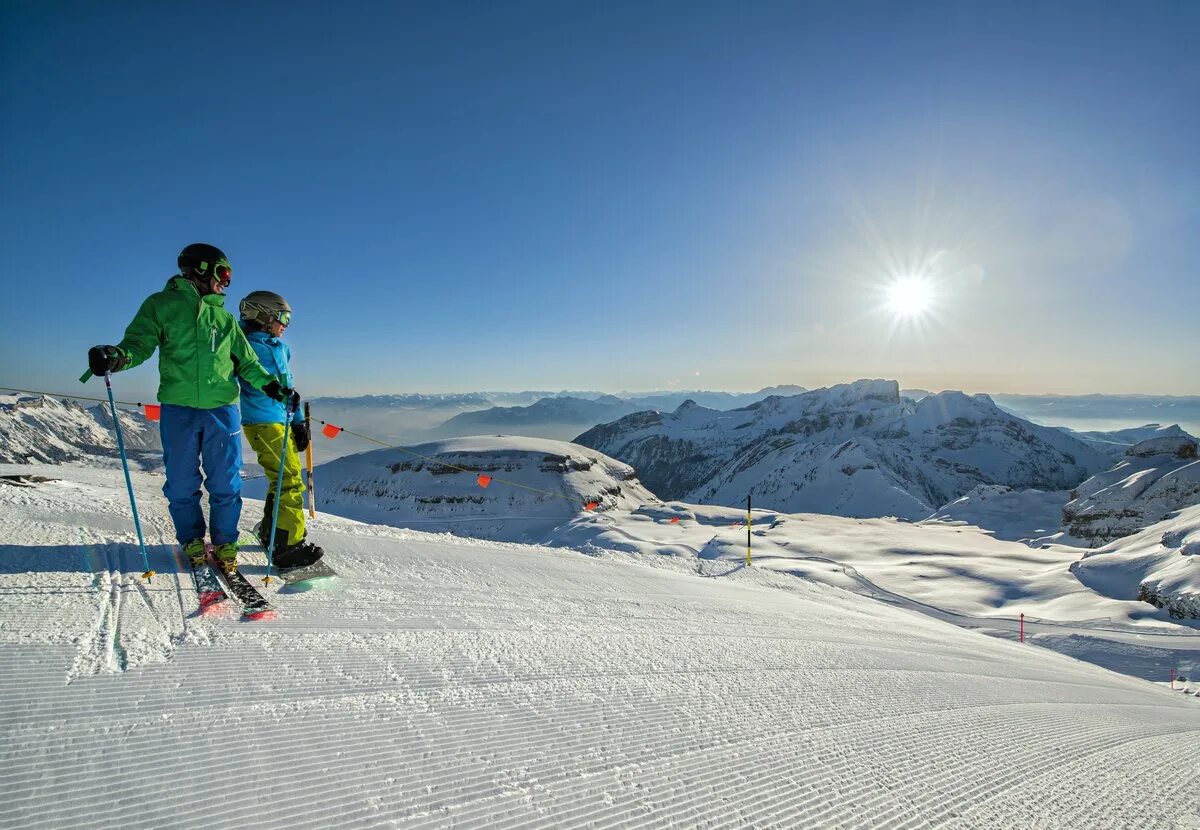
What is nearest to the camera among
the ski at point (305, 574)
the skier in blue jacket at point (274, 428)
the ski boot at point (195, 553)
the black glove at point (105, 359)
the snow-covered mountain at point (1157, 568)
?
the black glove at point (105, 359)

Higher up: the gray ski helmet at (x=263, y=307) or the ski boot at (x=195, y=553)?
the gray ski helmet at (x=263, y=307)

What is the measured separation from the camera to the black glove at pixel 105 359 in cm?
324

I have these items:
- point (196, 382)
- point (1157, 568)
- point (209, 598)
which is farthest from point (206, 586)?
point (1157, 568)

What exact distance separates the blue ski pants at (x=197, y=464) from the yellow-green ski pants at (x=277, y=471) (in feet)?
1.48

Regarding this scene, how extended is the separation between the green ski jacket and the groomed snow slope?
1223 mm

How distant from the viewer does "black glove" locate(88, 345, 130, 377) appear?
3.24 metres

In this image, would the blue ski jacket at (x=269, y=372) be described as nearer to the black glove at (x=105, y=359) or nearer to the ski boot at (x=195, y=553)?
the black glove at (x=105, y=359)

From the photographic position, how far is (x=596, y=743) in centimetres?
221

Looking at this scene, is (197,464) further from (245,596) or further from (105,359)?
(245,596)

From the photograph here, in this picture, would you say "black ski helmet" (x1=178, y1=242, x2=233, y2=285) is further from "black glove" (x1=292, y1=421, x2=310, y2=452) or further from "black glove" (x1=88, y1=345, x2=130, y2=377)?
"black glove" (x1=292, y1=421, x2=310, y2=452)

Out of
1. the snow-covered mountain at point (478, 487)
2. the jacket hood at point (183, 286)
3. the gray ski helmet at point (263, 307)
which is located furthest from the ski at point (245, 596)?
the snow-covered mountain at point (478, 487)

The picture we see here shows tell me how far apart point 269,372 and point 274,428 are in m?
0.47

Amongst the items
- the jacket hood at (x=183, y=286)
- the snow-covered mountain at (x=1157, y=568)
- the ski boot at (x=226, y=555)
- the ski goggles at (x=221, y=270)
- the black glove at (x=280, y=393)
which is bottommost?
the snow-covered mountain at (x=1157, y=568)

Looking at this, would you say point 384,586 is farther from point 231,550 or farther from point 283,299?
point 283,299
